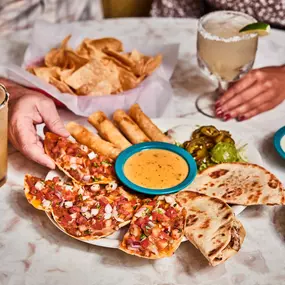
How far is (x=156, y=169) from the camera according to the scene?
163 cm

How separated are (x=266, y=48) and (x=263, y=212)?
1.04m

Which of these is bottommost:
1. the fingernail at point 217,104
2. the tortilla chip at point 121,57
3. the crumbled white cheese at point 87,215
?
the fingernail at point 217,104

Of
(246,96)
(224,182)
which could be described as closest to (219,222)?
(224,182)

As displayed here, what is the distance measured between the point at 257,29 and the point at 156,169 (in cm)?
59

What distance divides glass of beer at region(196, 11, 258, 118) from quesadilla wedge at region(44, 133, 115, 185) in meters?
0.55

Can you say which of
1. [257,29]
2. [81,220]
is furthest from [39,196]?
[257,29]

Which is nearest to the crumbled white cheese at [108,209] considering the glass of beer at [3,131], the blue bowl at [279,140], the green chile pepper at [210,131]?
the glass of beer at [3,131]

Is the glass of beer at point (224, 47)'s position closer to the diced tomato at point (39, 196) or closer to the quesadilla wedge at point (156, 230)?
the quesadilla wedge at point (156, 230)

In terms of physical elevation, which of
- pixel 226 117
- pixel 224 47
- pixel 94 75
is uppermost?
pixel 224 47

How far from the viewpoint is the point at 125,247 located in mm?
1365

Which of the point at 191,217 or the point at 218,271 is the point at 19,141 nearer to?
the point at 191,217

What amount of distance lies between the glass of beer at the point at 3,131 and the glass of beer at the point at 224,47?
2.45 feet

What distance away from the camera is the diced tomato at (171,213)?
144 centimetres

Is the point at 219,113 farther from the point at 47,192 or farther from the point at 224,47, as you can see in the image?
the point at 47,192
